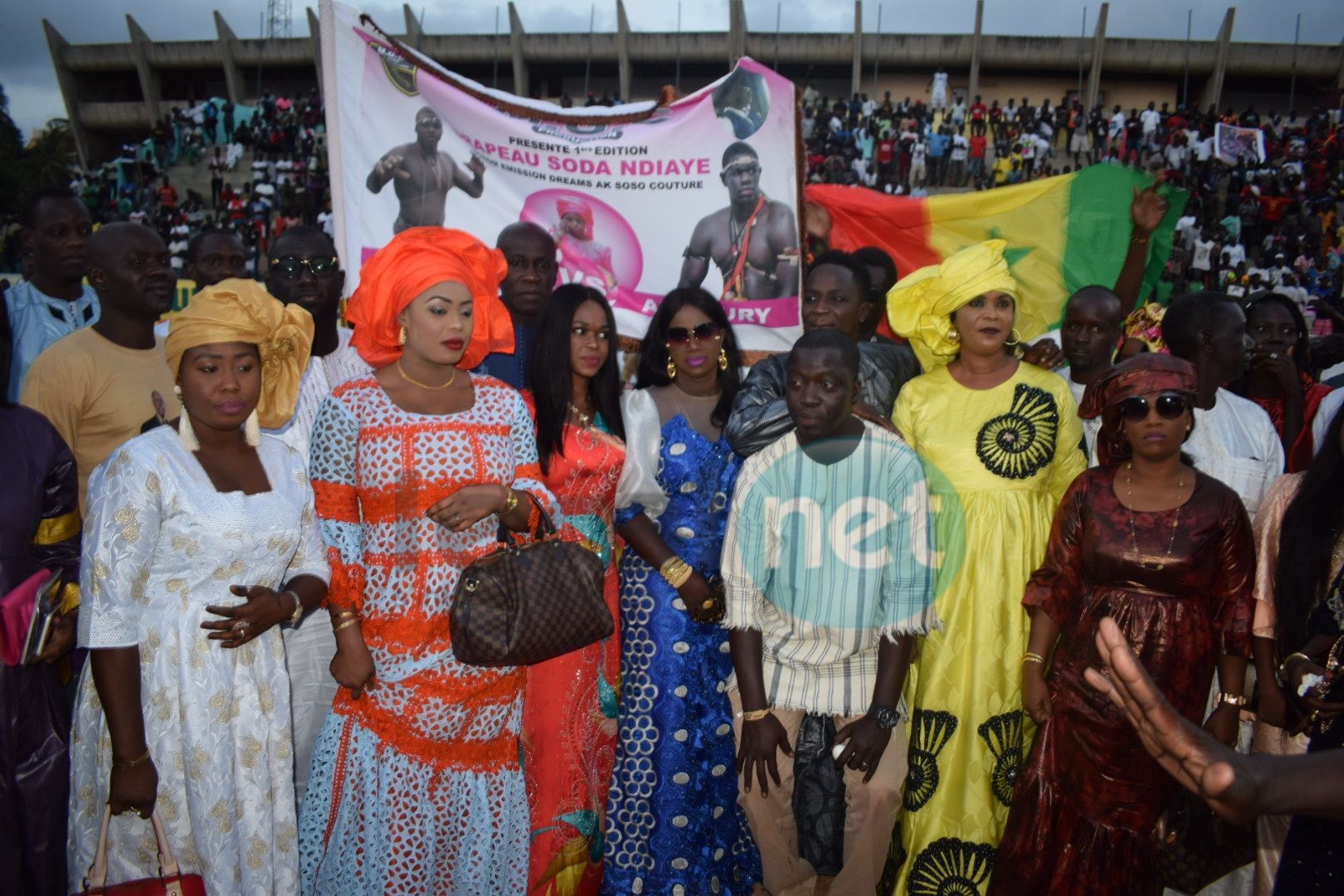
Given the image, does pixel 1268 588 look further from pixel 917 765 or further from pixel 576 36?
pixel 576 36

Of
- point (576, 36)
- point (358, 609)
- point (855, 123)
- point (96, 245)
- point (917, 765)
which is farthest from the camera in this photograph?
point (576, 36)

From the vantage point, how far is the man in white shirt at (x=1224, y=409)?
12.2 feet

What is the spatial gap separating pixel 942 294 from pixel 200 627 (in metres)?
2.73

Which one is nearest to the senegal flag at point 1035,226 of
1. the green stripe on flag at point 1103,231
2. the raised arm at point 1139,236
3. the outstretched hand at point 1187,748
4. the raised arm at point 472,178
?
the green stripe on flag at point 1103,231

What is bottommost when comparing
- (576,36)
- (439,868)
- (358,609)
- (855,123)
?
(439,868)

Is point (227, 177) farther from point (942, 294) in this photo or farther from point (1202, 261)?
point (942, 294)

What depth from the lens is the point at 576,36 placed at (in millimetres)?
36531

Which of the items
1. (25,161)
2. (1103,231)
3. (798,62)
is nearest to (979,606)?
(1103,231)

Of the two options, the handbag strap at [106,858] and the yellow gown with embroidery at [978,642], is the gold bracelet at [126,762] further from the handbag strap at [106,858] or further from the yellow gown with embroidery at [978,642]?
the yellow gown with embroidery at [978,642]

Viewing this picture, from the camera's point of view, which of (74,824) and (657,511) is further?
(657,511)

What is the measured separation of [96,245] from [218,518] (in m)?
2.03

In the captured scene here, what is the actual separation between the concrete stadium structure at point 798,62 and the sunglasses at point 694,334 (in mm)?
33209

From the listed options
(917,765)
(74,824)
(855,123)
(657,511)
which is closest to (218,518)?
(74,824)

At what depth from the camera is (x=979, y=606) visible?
3.45 m
